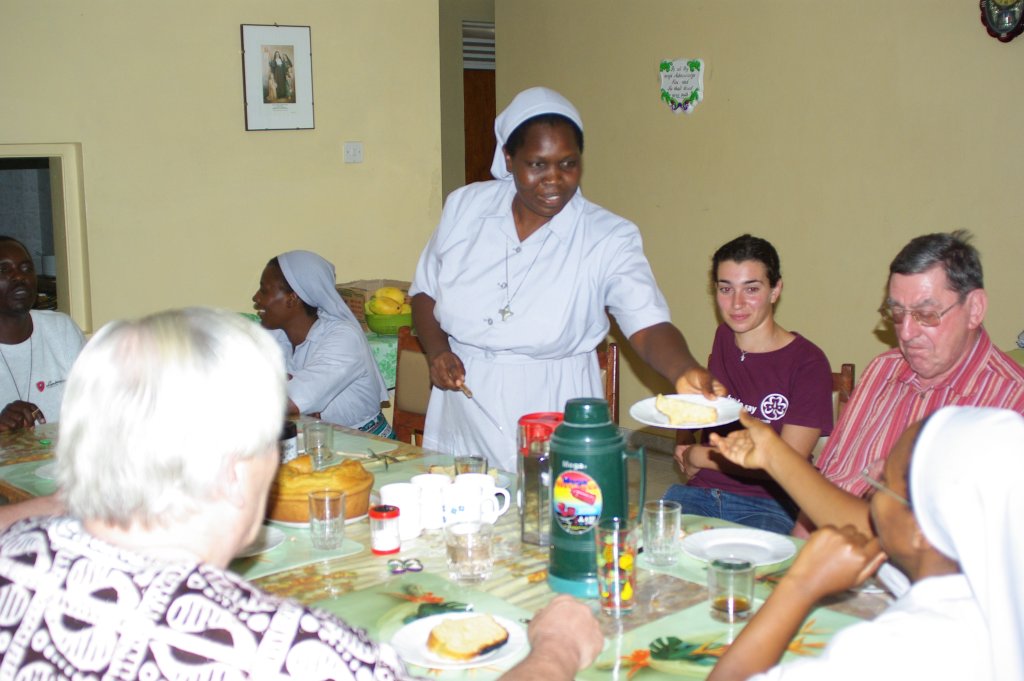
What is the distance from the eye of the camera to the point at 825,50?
17.1 ft

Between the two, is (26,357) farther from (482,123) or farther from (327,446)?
(482,123)

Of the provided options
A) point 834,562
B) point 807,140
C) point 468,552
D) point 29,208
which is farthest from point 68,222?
point 834,562

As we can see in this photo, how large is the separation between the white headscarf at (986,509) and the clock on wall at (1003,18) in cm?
374

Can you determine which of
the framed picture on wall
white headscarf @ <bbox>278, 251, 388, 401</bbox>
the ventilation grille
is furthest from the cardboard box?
the ventilation grille

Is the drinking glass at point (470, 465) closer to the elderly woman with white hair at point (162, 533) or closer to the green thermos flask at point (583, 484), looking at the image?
the green thermos flask at point (583, 484)

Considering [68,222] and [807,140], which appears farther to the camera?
[807,140]

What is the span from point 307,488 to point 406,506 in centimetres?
24

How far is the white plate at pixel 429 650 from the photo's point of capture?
172 centimetres

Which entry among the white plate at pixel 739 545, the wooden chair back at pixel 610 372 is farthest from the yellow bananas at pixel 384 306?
the white plate at pixel 739 545

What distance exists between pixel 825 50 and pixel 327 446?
3.47 metres

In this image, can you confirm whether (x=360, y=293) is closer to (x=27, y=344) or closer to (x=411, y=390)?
(x=411, y=390)

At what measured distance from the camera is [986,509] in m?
1.20

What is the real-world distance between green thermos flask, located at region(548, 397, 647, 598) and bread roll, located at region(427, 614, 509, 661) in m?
0.25

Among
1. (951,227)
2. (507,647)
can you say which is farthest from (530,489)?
(951,227)
